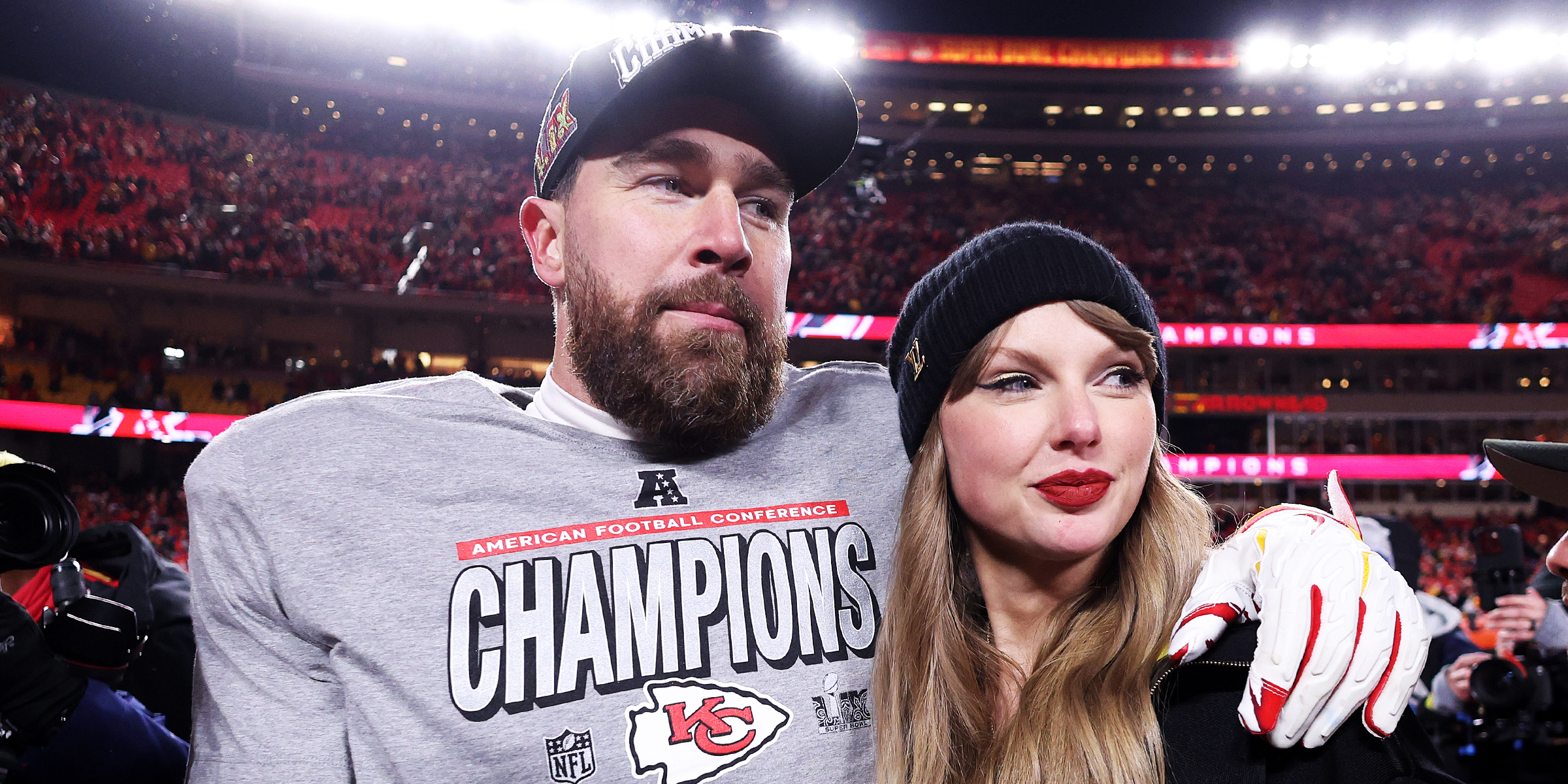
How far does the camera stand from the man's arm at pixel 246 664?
1534 mm

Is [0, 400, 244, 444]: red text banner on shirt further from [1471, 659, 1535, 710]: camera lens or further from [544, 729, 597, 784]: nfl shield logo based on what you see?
[1471, 659, 1535, 710]: camera lens

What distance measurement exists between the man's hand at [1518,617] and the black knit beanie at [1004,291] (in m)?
3.67

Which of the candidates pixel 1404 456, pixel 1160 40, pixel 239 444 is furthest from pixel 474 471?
pixel 1160 40

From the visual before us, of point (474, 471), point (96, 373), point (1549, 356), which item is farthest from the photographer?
point (1549, 356)

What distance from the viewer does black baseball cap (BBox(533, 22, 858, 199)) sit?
6.03ft

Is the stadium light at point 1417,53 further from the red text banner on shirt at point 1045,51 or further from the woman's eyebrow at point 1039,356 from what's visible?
the woman's eyebrow at point 1039,356

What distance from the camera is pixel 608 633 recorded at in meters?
1.66

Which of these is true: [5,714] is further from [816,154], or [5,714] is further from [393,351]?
[393,351]

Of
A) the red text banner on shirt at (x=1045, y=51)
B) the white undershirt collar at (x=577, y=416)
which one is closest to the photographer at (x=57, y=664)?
the white undershirt collar at (x=577, y=416)

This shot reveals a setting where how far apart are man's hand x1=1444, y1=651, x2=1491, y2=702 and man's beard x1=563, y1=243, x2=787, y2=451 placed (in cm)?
483

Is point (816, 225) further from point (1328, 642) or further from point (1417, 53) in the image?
point (1328, 642)

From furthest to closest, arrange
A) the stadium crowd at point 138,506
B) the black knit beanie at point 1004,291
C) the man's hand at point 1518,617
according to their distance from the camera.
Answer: the stadium crowd at point 138,506, the man's hand at point 1518,617, the black knit beanie at point 1004,291

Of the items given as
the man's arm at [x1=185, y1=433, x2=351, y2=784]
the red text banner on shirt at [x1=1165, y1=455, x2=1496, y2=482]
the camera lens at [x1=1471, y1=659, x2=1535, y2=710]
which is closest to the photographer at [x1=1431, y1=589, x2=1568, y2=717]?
the camera lens at [x1=1471, y1=659, x2=1535, y2=710]

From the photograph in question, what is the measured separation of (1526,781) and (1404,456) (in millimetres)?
17386
